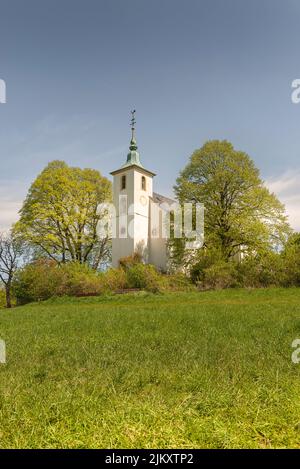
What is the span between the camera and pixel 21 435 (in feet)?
9.37

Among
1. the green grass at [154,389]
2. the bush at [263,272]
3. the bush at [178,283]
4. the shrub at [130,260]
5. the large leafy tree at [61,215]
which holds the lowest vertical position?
the green grass at [154,389]

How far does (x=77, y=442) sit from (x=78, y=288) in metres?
22.0

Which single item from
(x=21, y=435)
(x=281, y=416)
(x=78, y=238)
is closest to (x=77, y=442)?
(x=21, y=435)

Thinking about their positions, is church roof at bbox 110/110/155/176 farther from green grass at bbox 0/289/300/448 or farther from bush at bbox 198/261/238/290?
green grass at bbox 0/289/300/448

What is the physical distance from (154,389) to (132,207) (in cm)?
3321

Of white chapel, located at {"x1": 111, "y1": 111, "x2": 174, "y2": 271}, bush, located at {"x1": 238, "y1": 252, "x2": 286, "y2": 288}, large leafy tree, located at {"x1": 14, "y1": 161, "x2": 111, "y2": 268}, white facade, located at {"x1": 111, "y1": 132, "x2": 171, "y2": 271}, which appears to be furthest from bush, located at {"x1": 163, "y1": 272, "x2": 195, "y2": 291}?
white facade, located at {"x1": 111, "y1": 132, "x2": 171, "y2": 271}

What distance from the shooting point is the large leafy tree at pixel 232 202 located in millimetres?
25859

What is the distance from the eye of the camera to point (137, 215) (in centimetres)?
3706

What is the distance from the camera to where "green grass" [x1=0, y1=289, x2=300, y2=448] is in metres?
2.83

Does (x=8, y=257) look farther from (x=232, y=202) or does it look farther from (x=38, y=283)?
(x=232, y=202)

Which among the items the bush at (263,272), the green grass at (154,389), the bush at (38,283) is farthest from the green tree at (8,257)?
the green grass at (154,389)

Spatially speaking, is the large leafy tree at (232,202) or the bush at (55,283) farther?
the large leafy tree at (232,202)

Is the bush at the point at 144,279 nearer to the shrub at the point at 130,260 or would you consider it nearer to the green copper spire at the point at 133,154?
the shrub at the point at 130,260
